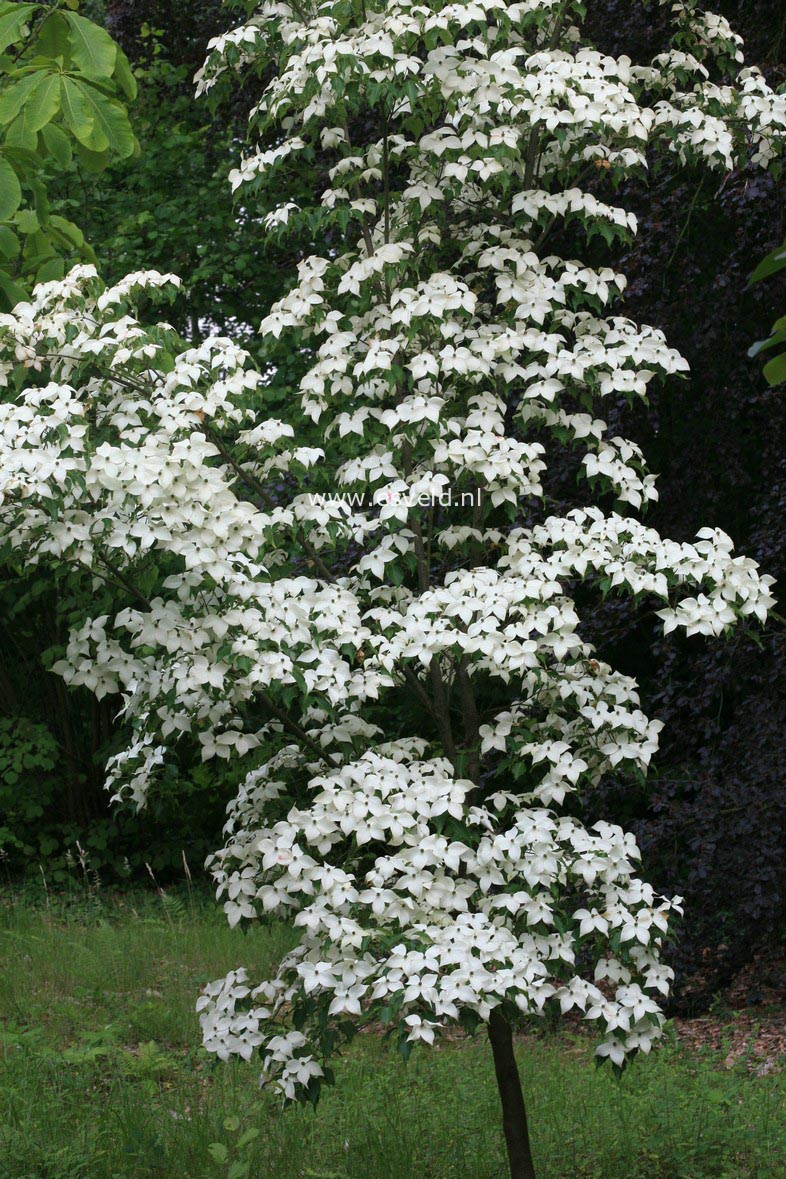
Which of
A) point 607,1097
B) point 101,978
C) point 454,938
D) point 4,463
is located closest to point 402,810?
point 454,938

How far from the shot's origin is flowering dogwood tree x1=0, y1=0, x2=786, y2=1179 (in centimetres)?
260

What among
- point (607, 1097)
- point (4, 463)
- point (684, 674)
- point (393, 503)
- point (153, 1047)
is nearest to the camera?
point (4, 463)

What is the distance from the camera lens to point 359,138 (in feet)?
18.2

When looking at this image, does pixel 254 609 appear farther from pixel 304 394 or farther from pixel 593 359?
pixel 593 359

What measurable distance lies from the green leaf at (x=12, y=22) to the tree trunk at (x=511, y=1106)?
8.12ft

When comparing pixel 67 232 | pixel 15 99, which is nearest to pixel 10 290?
pixel 67 232

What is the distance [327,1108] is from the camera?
395 centimetres

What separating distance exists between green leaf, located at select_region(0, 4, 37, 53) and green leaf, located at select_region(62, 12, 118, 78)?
0.46 ft

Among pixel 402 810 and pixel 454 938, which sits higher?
pixel 402 810

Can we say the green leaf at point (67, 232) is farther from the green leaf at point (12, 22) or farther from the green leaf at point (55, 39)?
the green leaf at point (12, 22)

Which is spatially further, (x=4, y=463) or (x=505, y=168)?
(x=505, y=168)

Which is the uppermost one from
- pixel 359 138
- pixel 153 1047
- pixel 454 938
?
pixel 359 138

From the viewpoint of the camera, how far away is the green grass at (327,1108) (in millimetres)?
3461

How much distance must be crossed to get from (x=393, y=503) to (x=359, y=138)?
3.21 metres
